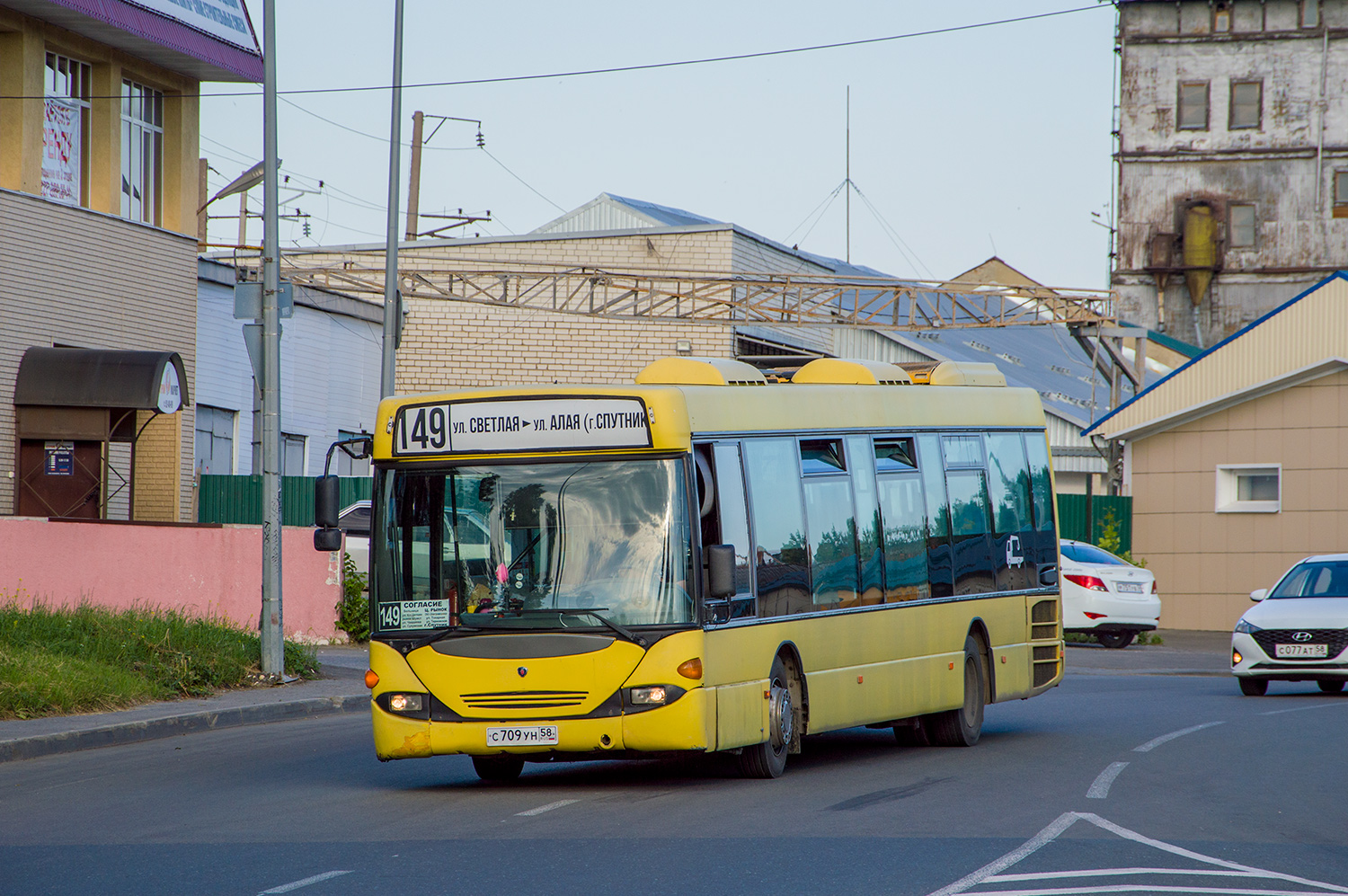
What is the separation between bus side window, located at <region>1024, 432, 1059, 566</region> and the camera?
1573 cm

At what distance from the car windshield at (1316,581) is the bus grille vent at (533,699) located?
40.5 feet

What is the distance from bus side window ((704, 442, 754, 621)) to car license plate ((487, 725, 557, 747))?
138 centimetres

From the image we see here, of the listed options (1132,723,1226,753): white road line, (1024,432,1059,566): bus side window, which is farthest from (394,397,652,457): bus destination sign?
(1024,432,1059,566): bus side window

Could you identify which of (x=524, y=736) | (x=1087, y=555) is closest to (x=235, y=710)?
(x=524, y=736)

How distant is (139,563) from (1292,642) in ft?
46.0

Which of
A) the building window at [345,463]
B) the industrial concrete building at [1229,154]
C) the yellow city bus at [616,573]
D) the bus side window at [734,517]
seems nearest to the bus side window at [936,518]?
the yellow city bus at [616,573]

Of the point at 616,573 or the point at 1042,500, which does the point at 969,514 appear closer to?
the point at 1042,500

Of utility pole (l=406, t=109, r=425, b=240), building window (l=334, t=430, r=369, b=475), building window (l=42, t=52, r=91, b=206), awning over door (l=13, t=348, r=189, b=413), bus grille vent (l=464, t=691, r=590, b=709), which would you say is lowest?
bus grille vent (l=464, t=691, r=590, b=709)

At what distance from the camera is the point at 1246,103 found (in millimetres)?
65438

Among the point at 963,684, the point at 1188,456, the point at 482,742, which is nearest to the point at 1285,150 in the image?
the point at 1188,456

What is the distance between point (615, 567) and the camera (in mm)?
10859

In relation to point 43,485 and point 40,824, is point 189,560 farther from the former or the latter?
point 40,824

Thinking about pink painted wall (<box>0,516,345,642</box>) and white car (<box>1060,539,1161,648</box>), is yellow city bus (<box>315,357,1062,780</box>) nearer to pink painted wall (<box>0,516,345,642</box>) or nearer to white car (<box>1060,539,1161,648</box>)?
pink painted wall (<box>0,516,345,642</box>)

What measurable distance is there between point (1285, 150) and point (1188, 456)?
36.5m
